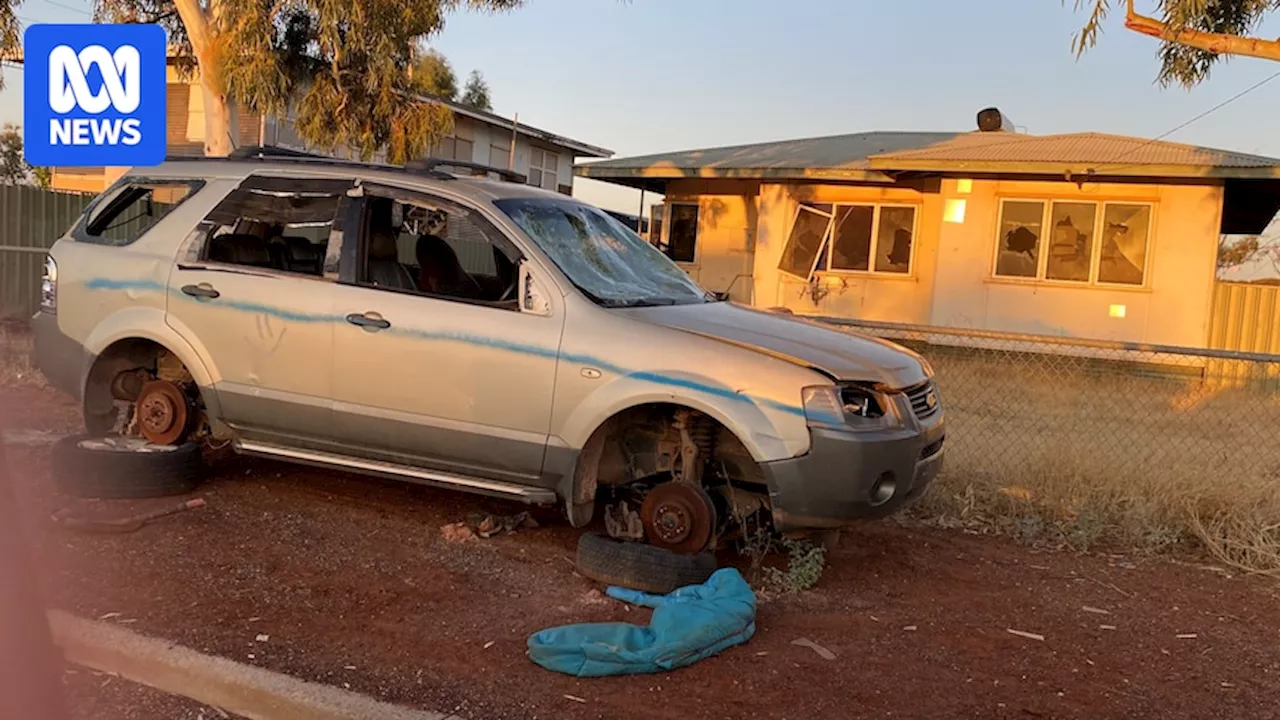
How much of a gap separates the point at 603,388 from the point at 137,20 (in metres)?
15.3

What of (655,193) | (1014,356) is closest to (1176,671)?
(1014,356)

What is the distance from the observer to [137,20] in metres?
16.7

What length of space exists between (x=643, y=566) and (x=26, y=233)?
1480 cm

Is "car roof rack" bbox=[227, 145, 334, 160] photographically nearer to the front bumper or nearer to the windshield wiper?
the windshield wiper

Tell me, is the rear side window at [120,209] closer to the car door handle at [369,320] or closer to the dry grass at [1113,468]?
the car door handle at [369,320]

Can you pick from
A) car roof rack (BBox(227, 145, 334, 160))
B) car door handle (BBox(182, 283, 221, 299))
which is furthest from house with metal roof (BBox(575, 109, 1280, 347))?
car door handle (BBox(182, 283, 221, 299))

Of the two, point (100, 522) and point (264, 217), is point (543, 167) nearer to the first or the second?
point (264, 217)

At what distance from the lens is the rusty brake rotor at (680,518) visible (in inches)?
192

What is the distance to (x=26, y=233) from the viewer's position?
15758 millimetres

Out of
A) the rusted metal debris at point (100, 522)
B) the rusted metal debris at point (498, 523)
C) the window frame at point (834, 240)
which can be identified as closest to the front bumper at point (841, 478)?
the rusted metal debris at point (498, 523)

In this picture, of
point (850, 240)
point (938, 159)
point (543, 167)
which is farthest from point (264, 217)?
point (543, 167)

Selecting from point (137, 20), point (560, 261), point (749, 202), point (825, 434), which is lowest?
point (825, 434)

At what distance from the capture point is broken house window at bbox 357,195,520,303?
5418 millimetres

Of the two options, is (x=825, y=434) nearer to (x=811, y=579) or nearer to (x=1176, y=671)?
(x=811, y=579)
